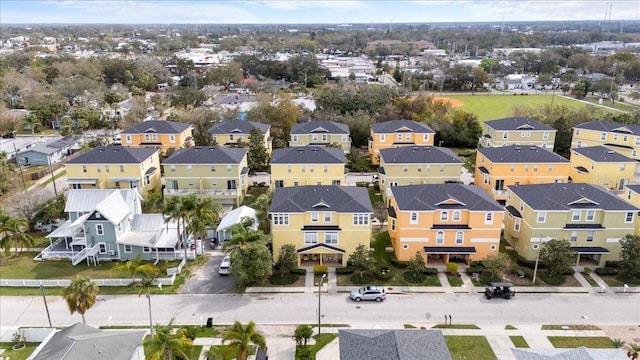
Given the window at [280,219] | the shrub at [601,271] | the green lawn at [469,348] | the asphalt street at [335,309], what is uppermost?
the window at [280,219]

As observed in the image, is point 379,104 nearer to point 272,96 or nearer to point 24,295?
point 272,96

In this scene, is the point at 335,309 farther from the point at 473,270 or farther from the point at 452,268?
the point at 473,270

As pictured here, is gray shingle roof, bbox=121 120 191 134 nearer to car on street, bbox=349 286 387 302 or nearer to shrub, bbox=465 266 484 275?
car on street, bbox=349 286 387 302

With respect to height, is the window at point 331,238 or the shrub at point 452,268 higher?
the window at point 331,238

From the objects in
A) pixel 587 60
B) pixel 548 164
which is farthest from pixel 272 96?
pixel 587 60

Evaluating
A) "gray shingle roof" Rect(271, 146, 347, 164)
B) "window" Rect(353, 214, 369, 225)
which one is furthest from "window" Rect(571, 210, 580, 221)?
"gray shingle roof" Rect(271, 146, 347, 164)

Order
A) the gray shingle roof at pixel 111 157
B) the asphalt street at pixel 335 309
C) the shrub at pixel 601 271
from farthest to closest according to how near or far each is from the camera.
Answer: the gray shingle roof at pixel 111 157, the shrub at pixel 601 271, the asphalt street at pixel 335 309

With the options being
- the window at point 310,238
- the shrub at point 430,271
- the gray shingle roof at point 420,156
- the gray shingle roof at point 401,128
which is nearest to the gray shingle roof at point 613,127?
the gray shingle roof at point 401,128

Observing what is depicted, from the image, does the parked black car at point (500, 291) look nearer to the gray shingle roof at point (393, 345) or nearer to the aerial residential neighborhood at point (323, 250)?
the aerial residential neighborhood at point (323, 250)
